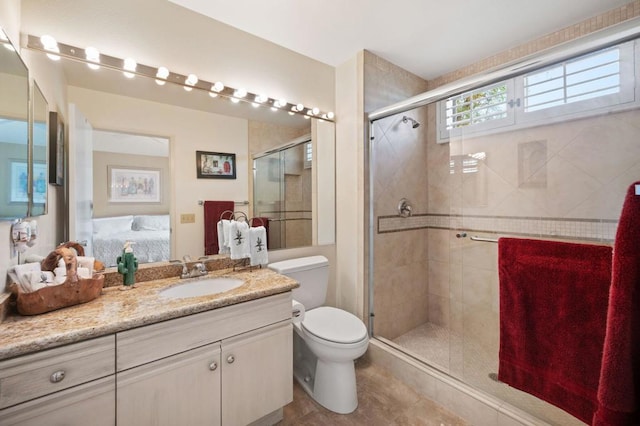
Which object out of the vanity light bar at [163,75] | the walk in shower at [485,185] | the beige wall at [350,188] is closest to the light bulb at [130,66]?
the vanity light bar at [163,75]

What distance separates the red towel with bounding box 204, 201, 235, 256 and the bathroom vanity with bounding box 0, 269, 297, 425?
29cm

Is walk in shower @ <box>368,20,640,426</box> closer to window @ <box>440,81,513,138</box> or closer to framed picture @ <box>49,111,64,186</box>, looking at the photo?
window @ <box>440,81,513,138</box>

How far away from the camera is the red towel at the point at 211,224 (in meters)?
1.69

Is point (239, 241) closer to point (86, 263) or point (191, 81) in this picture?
point (86, 263)

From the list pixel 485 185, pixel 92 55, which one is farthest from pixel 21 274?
pixel 485 185

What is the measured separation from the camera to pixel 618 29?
3.45 ft

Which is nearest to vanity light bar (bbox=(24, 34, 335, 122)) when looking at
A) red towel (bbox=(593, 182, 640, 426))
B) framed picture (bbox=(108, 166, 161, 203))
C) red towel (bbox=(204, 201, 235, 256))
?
framed picture (bbox=(108, 166, 161, 203))

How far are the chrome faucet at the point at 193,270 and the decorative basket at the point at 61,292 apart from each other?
40cm

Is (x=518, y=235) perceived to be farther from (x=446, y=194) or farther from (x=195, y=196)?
(x=195, y=196)

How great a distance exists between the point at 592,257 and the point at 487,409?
0.97 meters

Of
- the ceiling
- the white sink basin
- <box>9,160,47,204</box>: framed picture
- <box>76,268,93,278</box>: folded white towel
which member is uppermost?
the ceiling

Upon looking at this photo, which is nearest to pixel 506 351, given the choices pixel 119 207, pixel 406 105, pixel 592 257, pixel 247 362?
pixel 592 257

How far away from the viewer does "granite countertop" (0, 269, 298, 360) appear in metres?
0.84

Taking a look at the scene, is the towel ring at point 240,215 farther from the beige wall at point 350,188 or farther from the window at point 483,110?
the window at point 483,110
